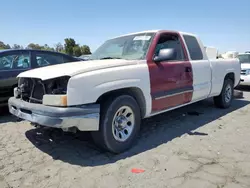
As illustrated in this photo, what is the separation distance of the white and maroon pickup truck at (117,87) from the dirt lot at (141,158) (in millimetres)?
394

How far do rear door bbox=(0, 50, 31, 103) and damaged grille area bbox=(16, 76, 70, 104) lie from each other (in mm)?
1510

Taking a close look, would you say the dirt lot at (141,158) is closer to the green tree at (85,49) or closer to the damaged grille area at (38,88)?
the damaged grille area at (38,88)

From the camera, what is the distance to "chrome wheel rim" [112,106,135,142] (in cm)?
340

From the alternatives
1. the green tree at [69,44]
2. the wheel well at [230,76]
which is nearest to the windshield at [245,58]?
the wheel well at [230,76]

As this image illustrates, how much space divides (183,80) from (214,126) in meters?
1.22

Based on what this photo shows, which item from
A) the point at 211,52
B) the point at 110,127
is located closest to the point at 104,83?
the point at 110,127

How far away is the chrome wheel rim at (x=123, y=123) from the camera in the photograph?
3402 millimetres

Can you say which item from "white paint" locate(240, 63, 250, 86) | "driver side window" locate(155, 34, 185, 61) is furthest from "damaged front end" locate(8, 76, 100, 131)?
"white paint" locate(240, 63, 250, 86)

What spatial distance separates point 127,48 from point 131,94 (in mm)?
1058

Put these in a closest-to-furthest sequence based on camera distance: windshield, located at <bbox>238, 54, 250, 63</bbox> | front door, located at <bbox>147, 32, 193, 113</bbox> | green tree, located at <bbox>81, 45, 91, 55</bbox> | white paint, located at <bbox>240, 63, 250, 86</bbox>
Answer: front door, located at <bbox>147, 32, 193, 113</bbox>
white paint, located at <bbox>240, 63, 250, 86</bbox>
windshield, located at <bbox>238, 54, 250, 63</bbox>
green tree, located at <bbox>81, 45, 91, 55</bbox>

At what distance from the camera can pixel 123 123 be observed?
351 cm

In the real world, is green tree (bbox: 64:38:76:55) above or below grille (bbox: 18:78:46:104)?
above

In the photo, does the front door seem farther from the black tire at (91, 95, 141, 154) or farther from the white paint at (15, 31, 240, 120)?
the black tire at (91, 95, 141, 154)

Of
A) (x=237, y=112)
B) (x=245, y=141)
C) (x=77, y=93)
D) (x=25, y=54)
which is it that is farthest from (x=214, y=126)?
(x=25, y=54)
